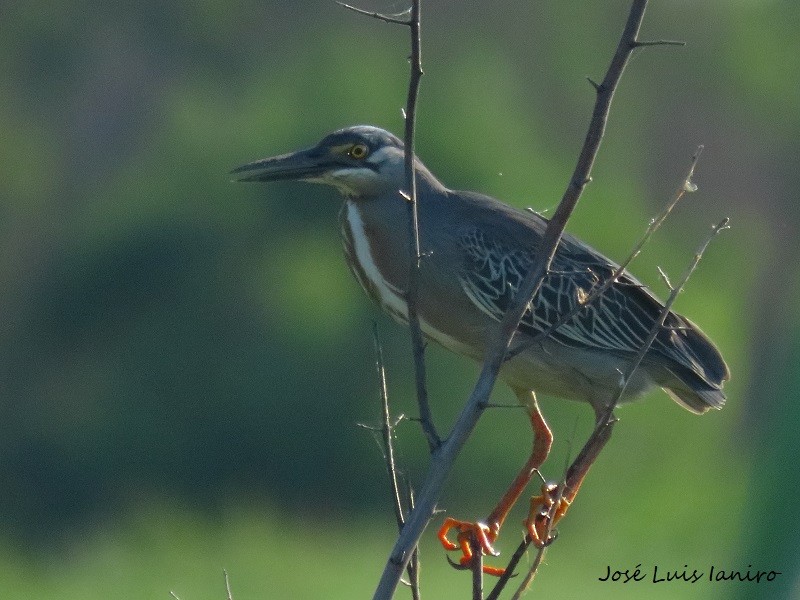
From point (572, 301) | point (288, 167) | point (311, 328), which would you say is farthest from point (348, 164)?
point (311, 328)

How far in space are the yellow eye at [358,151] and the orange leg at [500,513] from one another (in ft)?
2.70

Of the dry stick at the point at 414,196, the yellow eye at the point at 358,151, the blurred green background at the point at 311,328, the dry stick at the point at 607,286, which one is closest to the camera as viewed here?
the dry stick at the point at 414,196

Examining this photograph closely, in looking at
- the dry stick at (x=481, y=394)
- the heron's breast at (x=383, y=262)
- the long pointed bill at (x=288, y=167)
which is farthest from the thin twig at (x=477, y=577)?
the long pointed bill at (x=288, y=167)

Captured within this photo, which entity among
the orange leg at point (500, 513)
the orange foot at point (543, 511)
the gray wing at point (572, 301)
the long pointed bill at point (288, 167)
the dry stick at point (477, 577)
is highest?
the long pointed bill at point (288, 167)

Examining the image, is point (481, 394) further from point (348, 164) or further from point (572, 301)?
point (572, 301)

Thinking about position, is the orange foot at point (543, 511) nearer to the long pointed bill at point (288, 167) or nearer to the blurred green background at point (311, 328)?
the long pointed bill at point (288, 167)

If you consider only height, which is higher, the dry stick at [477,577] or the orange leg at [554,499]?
the dry stick at [477,577]

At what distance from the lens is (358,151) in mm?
3904

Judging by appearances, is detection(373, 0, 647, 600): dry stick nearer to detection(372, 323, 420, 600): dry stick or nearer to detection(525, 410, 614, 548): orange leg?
detection(372, 323, 420, 600): dry stick

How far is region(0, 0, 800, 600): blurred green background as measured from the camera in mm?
10211

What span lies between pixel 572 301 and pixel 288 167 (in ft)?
3.20

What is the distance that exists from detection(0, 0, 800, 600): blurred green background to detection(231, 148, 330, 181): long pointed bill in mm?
4939

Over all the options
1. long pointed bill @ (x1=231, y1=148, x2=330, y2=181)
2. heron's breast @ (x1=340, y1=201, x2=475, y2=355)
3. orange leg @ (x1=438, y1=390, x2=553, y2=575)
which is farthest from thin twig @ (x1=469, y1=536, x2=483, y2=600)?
long pointed bill @ (x1=231, y1=148, x2=330, y2=181)

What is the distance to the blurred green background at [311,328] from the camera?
10211 mm
